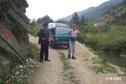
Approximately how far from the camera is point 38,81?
15125mm

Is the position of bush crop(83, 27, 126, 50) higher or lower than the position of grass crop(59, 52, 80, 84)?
higher

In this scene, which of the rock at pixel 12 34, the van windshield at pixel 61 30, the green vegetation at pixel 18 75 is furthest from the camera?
the van windshield at pixel 61 30

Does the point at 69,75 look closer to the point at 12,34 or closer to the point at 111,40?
the point at 12,34

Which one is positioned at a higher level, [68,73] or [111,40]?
[111,40]

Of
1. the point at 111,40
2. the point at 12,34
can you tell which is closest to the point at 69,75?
the point at 12,34

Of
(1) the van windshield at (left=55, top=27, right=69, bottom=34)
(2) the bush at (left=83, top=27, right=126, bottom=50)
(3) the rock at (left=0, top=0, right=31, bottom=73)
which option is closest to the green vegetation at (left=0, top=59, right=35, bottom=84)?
(3) the rock at (left=0, top=0, right=31, bottom=73)

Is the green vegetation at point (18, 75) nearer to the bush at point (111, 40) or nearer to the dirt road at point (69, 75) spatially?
the dirt road at point (69, 75)

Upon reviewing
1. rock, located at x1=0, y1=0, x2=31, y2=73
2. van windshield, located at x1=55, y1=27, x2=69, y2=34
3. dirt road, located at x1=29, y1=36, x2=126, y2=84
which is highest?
van windshield, located at x1=55, y1=27, x2=69, y2=34

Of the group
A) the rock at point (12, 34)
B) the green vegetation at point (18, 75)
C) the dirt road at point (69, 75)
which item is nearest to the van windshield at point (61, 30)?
the rock at point (12, 34)

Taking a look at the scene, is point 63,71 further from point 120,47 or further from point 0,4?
point 120,47

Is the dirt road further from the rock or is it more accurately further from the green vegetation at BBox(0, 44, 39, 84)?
the rock

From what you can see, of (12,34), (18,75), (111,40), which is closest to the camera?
(18,75)

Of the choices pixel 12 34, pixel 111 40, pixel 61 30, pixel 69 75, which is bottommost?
pixel 69 75

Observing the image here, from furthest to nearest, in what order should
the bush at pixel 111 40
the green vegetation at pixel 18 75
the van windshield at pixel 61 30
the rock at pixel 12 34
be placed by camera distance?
the bush at pixel 111 40
the van windshield at pixel 61 30
the rock at pixel 12 34
the green vegetation at pixel 18 75
